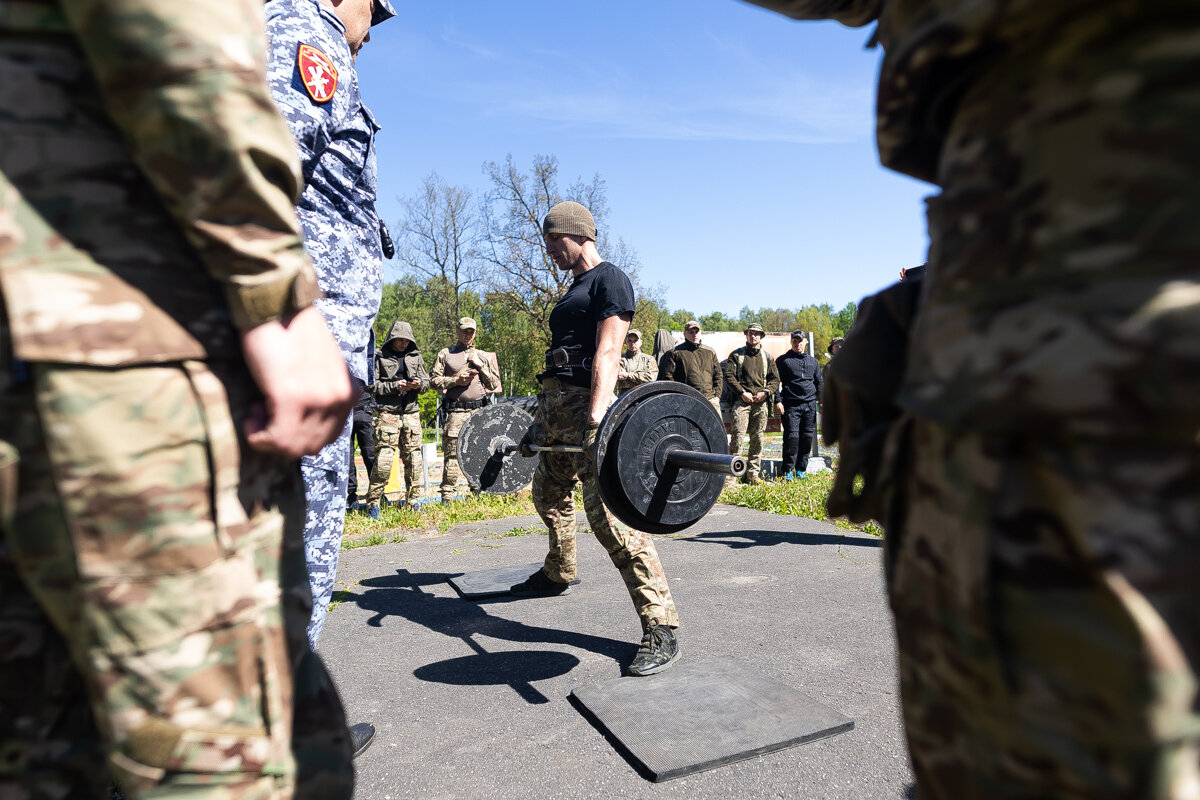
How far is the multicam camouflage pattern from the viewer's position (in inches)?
36.1

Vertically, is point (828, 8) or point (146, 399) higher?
point (828, 8)

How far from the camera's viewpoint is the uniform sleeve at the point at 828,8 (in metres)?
1.38

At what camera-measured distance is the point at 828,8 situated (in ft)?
4.61

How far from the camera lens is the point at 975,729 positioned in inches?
30.6

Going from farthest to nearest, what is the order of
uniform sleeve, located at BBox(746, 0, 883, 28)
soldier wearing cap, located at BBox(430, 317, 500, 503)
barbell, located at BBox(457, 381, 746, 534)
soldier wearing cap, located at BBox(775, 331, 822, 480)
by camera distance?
soldier wearing cap, located at BBox(775, 331, 822, 480) → soldier wearing cap, located at BBox(430, 317, 500, 503) → barbell, located at BBox(457, 381, 746, 534) → uniform sleeve, located at BBox(746, 0, 883, 28)

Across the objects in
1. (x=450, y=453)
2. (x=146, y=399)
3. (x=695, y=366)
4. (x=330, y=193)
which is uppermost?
(x=330, y=193)

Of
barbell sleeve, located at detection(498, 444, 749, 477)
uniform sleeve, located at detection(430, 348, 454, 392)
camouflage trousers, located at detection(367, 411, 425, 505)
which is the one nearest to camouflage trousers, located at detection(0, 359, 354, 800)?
barbell sleeve, located at detection(498, 444, 749, 477)

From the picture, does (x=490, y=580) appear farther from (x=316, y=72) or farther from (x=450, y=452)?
(x=450, y=452)

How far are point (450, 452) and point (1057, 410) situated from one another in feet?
27.5

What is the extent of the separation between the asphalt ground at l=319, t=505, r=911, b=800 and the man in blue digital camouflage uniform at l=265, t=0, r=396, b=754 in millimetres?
827

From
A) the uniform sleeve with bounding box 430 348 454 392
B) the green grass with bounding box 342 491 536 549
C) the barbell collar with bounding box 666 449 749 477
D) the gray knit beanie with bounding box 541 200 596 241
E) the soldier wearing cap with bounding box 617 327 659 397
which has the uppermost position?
the gray knit beanie with bounding box 541 200 596 241

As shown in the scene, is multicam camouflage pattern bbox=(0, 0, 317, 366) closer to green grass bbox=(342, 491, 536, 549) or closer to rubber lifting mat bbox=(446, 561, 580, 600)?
rubber lifting mat bbox=(446, 561, 580, 600)

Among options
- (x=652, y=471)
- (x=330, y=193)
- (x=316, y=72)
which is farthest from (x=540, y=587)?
→ (x=316, y=72)

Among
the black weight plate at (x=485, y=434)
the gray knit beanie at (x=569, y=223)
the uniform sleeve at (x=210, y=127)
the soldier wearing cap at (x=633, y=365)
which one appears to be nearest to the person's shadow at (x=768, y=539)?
the black weight plate at (x=485, y=434)
